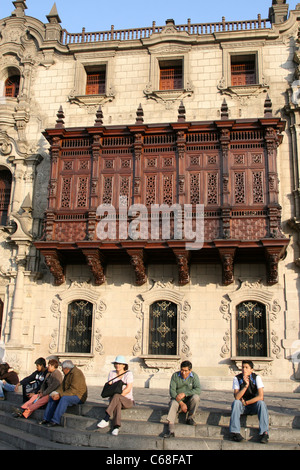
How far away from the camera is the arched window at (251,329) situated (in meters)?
16.3

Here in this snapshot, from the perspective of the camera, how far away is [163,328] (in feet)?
55.6

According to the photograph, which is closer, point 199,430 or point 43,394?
point 199,430

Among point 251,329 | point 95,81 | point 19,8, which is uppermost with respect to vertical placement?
point 19,8

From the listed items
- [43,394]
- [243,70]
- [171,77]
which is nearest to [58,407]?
[43,394]

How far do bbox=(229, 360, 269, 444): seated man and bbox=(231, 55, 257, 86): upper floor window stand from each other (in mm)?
12926

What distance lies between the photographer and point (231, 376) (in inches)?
629

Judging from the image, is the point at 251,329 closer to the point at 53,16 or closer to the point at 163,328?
the point at 163,328

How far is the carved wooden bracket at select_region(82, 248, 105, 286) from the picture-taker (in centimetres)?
1641

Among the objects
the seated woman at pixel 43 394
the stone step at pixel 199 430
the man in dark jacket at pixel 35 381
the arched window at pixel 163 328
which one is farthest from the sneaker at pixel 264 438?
the arched window at pixel 163 328

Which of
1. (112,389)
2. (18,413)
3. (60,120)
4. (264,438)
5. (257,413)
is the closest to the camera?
(264,438)

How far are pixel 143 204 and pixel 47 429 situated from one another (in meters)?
8.68

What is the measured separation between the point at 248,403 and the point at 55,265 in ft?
31.3

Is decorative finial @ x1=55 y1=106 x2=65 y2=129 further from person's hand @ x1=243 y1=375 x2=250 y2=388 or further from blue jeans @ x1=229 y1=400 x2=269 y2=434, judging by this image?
blue jeans @ x1=229 y1=400 x2=269 y2=434

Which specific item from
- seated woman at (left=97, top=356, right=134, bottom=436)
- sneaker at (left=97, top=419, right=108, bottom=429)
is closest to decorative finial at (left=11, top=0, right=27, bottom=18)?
seated woman at (left=97, top=356, right=134, bottom=436)
